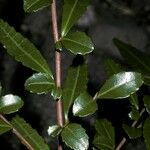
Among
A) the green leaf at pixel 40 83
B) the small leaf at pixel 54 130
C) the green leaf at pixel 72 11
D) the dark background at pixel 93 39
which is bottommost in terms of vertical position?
the dark background at pixel 93 39

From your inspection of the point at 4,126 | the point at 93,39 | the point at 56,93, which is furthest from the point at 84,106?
the point at 93,39

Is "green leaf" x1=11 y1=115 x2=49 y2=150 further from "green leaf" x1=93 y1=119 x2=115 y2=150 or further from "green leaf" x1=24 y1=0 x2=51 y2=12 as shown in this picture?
"green leaf" x1=24 y1=0 x2=51 y2=12

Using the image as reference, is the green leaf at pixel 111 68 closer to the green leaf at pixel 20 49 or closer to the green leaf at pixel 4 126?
the green leaf at pixel 20 49

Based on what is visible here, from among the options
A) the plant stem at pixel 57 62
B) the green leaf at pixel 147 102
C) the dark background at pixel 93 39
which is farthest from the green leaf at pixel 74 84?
the dark background at pixel 93 39

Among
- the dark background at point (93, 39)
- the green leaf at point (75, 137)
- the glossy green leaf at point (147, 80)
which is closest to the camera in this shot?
the green leaf at point (75, 137)

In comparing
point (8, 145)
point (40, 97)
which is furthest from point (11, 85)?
point (8, 145)

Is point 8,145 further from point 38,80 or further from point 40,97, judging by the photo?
point 38,80
